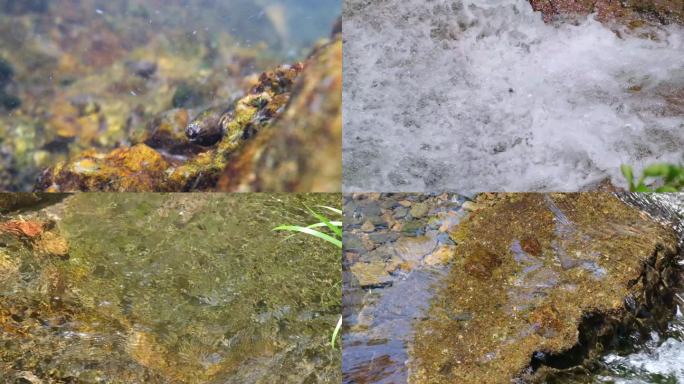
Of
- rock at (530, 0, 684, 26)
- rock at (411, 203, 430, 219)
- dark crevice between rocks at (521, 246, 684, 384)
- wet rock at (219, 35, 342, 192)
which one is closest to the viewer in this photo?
dark crevice between rocks at (521, 246, 684, 384)

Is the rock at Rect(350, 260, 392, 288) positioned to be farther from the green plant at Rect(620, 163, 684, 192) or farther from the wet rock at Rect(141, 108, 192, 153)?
the green plant at Rect(620, 163, 684, 192)

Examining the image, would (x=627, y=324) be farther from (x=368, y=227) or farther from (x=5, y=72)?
(x=5, y=72)

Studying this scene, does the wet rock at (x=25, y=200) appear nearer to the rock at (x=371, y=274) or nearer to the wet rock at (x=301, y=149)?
the wet rock at (x=301, y=149)

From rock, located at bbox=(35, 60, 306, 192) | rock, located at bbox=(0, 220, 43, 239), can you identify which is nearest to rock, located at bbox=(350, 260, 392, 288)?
rock, located at bbox=(35, 60, 306, 192)

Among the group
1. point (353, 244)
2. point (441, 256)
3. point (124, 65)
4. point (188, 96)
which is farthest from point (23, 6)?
point (441, 256)

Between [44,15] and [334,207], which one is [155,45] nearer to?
[44,15]

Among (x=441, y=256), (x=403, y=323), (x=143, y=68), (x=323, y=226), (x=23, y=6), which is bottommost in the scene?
(x=403, y=323)

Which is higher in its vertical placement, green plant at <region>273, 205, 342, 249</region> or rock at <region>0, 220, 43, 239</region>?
rock at <region>0, 220, 43, 239</region>
